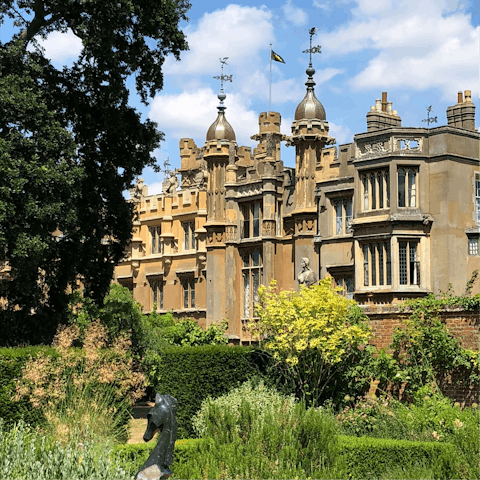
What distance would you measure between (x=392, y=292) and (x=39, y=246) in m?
14.6

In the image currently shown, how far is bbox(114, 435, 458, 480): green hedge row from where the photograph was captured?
1552 centimetres

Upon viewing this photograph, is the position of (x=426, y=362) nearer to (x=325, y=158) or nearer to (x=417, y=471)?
(x=417, y=471)

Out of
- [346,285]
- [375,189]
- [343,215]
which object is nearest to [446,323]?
[375,189]

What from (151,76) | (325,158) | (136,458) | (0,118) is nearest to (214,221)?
(325,158)

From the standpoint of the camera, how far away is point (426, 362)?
22094mm

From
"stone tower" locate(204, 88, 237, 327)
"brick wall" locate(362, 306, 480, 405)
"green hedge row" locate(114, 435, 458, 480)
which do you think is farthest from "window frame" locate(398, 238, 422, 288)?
"green hedge row" locate(114, 435, 458, 480)

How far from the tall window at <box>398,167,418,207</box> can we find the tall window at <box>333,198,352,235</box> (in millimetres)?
3192

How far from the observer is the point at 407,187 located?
3294cm

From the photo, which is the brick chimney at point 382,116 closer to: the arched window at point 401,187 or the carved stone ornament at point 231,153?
the arched window at point 401,187

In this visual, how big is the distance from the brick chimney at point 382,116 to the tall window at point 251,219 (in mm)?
6857

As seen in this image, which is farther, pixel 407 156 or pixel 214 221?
pixel 214 221

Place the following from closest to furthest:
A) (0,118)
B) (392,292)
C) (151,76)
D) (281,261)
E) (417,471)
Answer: (417,471) < (0,118) < (151,76) < (392,292) < (281,261)

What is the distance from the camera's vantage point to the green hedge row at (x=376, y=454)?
15.5 metres

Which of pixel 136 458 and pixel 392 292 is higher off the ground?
pixel 392 292
